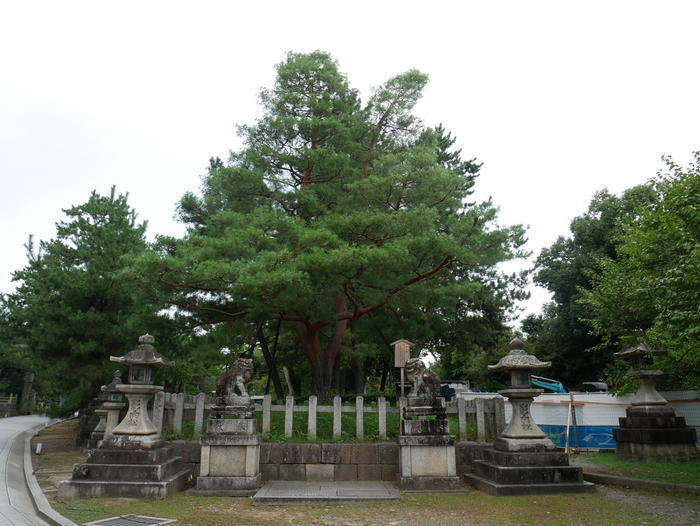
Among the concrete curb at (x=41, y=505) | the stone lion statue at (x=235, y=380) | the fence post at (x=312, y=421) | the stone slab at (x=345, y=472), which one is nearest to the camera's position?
the concrete curb at (x=41, y=505)

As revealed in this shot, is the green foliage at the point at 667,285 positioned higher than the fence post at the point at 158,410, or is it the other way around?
the green foliage at the point at 667,285

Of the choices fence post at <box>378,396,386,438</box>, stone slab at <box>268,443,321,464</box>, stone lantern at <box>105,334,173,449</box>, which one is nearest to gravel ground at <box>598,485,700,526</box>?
fence post at <box>378,396,386,438</box>

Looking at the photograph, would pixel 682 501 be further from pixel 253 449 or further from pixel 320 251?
pixel 320 251

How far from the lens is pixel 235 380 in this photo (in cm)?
890

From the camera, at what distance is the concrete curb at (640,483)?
299 inches

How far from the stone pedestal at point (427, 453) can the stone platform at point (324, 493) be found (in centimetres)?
48

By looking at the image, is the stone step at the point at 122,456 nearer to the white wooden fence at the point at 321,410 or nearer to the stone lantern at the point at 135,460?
the stone lantern at the point at 135,460

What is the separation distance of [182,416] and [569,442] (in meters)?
10.9

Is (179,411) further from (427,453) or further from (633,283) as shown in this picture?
(633,283)

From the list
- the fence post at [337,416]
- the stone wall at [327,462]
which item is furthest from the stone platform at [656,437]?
the fence post at [337,416]

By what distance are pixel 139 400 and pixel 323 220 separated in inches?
227

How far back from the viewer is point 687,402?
12266mm

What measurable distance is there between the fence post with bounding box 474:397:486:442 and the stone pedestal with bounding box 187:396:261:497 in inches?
184

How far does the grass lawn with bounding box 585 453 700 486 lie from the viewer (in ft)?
27.9
